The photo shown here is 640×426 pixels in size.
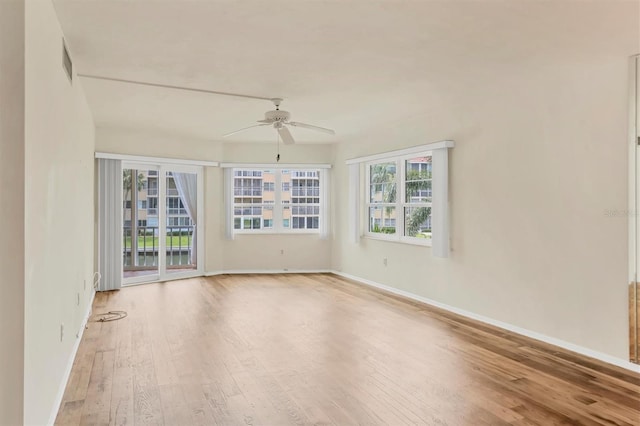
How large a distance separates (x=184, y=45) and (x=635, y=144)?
3.69m

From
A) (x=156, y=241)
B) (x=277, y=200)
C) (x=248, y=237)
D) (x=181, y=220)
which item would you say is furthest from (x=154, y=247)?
(x=277, y=200)

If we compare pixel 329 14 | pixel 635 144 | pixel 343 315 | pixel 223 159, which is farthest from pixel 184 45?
pixel 223 159

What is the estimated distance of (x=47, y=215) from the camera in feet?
8.04

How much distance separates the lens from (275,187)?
8.30 m

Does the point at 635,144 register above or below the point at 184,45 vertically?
below

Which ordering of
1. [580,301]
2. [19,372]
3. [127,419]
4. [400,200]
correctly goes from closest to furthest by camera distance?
[19,372] → [127,419] → [580,301] → [400,200]

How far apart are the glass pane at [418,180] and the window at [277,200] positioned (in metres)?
2.49

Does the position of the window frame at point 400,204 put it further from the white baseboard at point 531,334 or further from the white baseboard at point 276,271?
the white baseboard at point 276,271

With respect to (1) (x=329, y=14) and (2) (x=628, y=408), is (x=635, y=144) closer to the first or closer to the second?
(2) (x=628, y=408)

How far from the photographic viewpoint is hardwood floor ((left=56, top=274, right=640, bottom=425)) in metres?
2.64

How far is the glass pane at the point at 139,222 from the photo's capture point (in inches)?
274

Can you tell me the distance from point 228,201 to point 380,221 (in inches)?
114

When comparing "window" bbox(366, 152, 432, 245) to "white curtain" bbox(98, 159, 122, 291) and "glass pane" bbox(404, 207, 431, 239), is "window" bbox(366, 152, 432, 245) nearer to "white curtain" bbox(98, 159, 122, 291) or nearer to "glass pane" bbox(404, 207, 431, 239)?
"glass pane" bbox(404, 207, 431, 239)

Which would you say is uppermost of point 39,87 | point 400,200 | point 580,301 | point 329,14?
point 329,14
